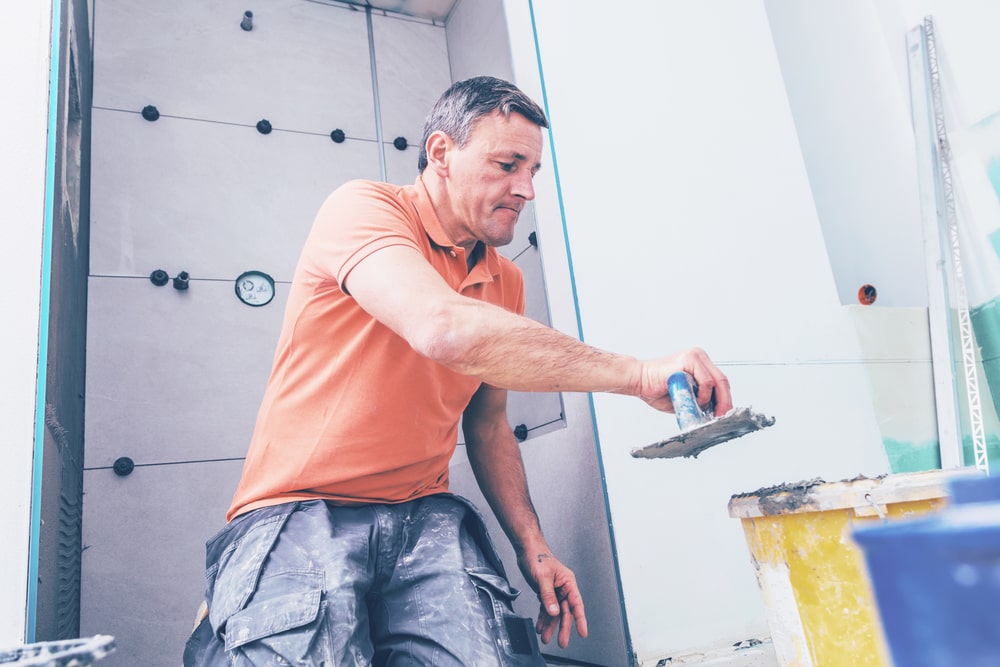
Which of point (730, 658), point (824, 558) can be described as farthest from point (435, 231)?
point (730, 658)

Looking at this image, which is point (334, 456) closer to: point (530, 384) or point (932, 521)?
point (530, 384)

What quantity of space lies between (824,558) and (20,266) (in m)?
1.21

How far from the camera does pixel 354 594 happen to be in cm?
107

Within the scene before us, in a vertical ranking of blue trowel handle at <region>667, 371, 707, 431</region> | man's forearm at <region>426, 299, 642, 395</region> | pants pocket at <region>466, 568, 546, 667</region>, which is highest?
man's forearm at <region>426, 299, 642, 395</region>

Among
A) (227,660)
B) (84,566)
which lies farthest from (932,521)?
(84,566)

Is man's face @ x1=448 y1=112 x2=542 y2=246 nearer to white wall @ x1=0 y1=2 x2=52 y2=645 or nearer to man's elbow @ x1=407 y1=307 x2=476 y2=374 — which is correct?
man's elbow @ x1=407 y1=307 x2=476 y2=374

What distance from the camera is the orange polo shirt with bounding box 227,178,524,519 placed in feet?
3.86

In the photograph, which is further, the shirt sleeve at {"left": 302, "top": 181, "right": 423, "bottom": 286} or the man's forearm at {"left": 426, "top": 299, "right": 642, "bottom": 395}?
the shirt sleeve at {"left": 302, "top": 181, "right": 423, "bottom": 286}

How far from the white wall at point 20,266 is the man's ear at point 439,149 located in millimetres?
673

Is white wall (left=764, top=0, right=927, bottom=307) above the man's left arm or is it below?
above

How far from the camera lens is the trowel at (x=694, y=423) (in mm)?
913

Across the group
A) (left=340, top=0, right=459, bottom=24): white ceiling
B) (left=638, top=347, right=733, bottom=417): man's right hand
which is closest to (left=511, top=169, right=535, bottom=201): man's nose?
(left=638, top=347, right=733, bottom=417): man's right hand

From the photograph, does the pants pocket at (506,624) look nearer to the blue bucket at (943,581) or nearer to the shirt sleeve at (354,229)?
the shirt sleeve at (354,229)

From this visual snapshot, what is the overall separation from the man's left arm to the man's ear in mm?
481
